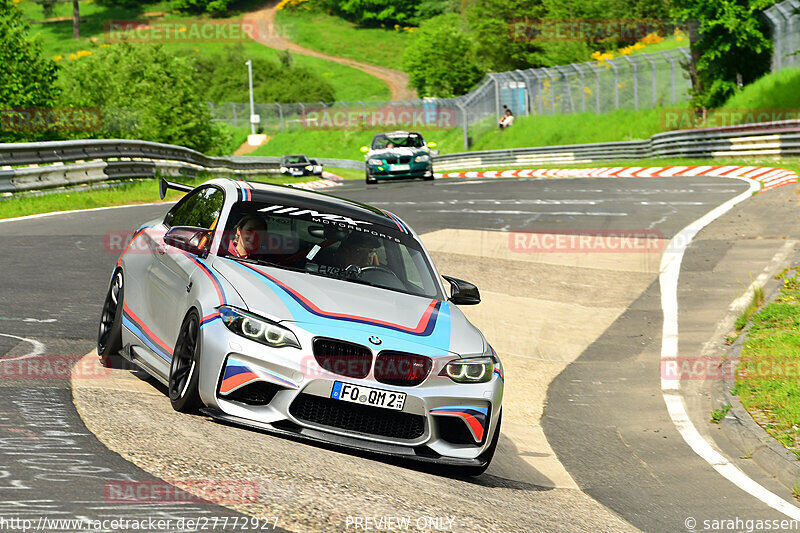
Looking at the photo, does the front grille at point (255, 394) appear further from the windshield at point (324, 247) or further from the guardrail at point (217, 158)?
the guardrail at point (217, 158)

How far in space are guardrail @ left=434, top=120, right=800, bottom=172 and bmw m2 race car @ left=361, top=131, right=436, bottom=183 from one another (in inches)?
359

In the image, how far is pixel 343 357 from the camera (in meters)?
6.13

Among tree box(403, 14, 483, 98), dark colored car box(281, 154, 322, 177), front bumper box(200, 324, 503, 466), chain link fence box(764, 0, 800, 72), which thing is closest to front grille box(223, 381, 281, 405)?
front bumper box(200, 324, 503, 466)

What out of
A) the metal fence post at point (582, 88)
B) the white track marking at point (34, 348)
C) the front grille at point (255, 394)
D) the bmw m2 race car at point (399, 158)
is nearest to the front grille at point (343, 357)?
the front grille at point (255, 394)

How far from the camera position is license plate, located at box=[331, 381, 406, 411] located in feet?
20.0

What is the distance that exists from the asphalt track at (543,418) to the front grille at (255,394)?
0.73 feet

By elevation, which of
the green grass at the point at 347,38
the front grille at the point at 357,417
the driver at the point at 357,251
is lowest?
the front grille at the point at 357,417

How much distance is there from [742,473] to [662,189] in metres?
18.4

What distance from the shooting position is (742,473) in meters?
7.57

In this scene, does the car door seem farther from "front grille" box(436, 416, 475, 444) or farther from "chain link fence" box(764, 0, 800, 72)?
"chain link fence" box(764, 0, 800, 72)

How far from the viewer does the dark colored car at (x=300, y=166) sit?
1880 inches

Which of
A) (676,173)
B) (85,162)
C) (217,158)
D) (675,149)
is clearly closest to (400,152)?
(217,158)

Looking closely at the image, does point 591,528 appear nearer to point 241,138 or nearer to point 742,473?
point 742,473

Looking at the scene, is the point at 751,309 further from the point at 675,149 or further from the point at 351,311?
the point at 675,149
